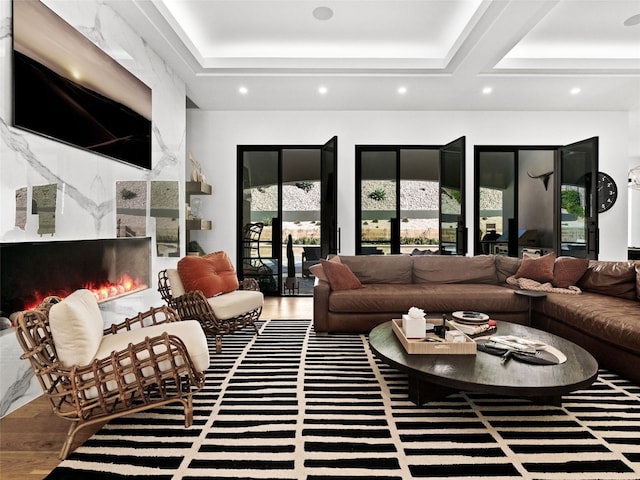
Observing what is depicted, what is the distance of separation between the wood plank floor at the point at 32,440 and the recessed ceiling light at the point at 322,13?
12.8ft

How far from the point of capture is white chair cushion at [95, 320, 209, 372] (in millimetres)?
2056

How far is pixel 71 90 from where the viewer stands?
2869 mm

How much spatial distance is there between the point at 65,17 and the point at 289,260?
4332 millimetres

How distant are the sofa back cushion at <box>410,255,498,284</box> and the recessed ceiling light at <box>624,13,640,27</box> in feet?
9.37

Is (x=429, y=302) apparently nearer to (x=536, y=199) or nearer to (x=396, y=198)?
(x=396, y=198)

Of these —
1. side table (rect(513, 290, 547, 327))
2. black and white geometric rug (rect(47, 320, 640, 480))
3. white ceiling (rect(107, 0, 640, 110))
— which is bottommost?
black and white geometric rug (rect(47, 320, 640, 480))

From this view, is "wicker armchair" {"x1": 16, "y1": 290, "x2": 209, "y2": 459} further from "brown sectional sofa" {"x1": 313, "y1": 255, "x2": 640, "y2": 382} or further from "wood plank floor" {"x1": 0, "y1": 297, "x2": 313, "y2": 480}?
"brown sectional sofa" {"x1": 313, "y1": 255, "x2": 640, "y2": 382}

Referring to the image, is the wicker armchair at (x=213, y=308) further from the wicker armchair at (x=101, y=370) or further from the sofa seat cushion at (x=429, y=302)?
the wicker armchair at (x=101, y=370)

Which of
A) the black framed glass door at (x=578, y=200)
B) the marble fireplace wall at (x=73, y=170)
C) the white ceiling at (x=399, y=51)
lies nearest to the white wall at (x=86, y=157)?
the marble fireplace wall at (x=73, y=170)

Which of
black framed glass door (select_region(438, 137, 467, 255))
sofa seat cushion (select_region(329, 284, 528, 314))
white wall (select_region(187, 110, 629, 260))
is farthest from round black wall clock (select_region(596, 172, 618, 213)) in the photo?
sofa seat cushion (select_region(329, 284, 528, 314))

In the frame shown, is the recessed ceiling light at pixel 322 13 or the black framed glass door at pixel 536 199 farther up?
the recessed ceiling light at pixel 322 13

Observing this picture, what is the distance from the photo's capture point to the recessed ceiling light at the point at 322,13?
372 cm

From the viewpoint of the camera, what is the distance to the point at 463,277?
4270 mm

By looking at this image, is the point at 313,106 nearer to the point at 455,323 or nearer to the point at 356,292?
the point at 356,292
